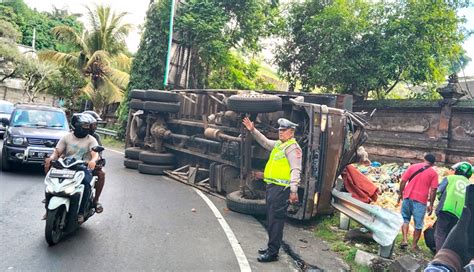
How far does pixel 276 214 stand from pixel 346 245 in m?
1.58

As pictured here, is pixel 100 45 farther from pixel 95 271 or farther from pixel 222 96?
pixel 95 271

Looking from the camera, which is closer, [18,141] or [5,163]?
[18,141]

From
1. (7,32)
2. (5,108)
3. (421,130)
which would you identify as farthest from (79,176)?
(7,32)

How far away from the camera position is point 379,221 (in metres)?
5.43

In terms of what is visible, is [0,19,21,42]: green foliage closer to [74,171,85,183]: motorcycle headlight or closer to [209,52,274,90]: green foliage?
[209,52,274,90]: green foliage

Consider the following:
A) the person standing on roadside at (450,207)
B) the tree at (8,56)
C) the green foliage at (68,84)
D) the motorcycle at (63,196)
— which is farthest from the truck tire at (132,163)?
the tree at (8,56)

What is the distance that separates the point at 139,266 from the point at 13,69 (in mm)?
32724

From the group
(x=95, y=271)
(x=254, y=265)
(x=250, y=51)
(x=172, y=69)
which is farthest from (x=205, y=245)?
(x=250, y=51)

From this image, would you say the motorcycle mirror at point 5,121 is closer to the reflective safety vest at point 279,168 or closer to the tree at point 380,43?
the reflective safety vest at point 279,168

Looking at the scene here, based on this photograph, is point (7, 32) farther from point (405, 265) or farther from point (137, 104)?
point (405, 265)

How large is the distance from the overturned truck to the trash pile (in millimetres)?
2036

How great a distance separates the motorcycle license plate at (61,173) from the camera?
4.82 metres

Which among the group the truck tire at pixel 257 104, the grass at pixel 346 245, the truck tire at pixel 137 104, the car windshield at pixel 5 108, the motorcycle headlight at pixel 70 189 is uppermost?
the truck tire at pixel 257 104

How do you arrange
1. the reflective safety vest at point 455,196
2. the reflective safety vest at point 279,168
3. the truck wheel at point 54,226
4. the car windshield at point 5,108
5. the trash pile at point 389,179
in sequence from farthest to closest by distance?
1. the car windshield at point 5,108
2. the trash pile at point 389,179
3. the reflective safety vest at point 455,196
4. the reflective safety vest at point 279,168
5. the truck wheel at point 54,226
